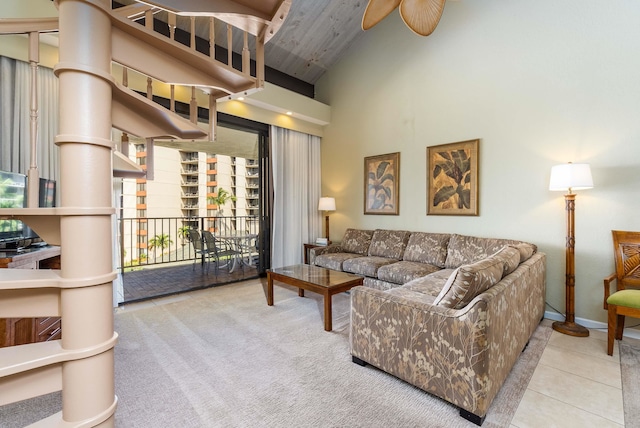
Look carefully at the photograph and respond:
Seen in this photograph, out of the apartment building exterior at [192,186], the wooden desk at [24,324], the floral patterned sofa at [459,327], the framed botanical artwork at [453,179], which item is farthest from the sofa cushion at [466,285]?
the apartment building exterior at [192,186]

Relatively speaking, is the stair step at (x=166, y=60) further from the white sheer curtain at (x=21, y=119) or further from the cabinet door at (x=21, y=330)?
the white sheer curtain at (x=21, y=119)

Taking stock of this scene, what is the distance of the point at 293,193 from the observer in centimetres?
503

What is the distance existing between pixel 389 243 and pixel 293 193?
6.06 ft

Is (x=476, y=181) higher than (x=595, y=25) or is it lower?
lower

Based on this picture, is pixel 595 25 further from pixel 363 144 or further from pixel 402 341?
pixel 402 341

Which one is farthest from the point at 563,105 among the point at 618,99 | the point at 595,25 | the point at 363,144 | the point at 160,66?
the point at 160,66

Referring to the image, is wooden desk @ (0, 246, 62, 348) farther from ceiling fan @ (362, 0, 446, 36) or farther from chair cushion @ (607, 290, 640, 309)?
chair cushion @ (607, 290, 640, 309)

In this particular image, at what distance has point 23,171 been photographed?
8.96ft

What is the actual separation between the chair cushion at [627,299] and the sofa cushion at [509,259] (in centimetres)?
76

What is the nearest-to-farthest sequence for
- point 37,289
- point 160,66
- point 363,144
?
1. point 37,289
2. point 160,66
3. point 363,144

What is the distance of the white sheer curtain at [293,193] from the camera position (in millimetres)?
4812

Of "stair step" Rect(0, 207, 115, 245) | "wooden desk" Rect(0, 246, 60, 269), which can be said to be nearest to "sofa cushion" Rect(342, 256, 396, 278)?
"wooden desk" Rect(0, 246, 60, 269)

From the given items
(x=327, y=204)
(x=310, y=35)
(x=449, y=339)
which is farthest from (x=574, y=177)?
(x=310, y=35)

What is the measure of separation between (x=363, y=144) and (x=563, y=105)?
254 centimetres
